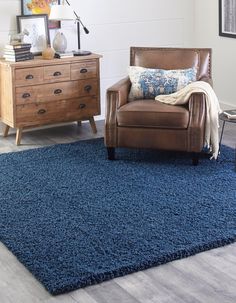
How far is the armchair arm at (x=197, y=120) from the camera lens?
4.89m

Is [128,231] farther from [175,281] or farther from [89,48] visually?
[89,48]

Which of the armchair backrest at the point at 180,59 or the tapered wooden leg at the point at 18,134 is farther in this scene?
the tapered wooden leg at the point at 18,134

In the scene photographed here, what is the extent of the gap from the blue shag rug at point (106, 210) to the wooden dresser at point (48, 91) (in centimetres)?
36

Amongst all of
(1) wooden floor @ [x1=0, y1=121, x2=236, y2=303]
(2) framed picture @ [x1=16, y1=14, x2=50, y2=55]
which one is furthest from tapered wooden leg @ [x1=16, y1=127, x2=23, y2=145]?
(1) wooden floor @ [x1=0, y1=121, x2=236, y2=303]

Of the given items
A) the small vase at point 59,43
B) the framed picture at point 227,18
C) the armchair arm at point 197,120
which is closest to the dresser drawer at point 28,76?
the small vase at point 59,43

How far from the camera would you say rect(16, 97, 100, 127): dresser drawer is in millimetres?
5578

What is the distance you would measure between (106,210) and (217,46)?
312cm

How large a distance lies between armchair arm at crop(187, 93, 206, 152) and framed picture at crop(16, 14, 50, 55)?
67.5 inches

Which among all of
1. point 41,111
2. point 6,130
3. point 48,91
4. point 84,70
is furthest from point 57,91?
point 6,130

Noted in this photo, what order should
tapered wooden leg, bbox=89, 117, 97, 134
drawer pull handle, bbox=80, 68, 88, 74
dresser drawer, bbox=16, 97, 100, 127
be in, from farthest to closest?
tapered wooden leg, bbox=89, 117, 97, 134
drawer pull handle, bbox=80, 68, 88, 74
dresser drawer, bbox=16, 97, 100, 127

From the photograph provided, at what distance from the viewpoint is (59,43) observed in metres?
5.84

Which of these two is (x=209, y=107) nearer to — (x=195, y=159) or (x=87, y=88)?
(x=195, y=159)

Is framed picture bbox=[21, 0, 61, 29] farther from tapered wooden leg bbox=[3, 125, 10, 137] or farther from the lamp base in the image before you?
tapered wooden leg bbox=[3, 125, 10, 137]

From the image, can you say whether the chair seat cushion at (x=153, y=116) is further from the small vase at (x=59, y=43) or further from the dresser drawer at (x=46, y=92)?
the small vase at (x=59, y=43)
